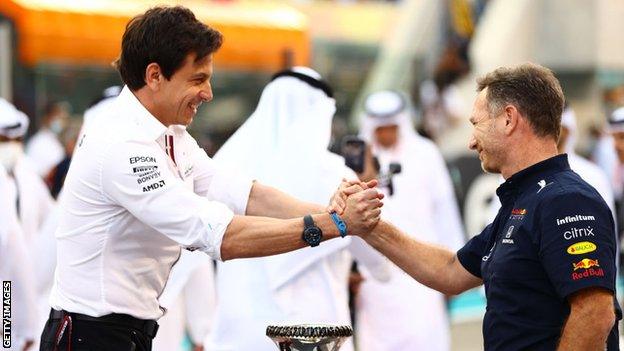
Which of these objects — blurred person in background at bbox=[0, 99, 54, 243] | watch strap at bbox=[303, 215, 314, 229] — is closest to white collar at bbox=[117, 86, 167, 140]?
watch strap at bbox=[303, 215, 314, 229]

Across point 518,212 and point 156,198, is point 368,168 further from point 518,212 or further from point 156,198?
point 518,212

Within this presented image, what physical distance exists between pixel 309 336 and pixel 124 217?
811mm

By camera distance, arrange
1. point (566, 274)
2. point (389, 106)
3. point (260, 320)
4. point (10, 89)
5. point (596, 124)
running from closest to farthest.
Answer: point (566, 274) → point (260, 320) → point (389, 106) → point (10, 89) → point (596, 124)

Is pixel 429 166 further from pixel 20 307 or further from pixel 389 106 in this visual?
pixel 20 307

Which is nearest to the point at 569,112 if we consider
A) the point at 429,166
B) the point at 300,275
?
the point at 429,166

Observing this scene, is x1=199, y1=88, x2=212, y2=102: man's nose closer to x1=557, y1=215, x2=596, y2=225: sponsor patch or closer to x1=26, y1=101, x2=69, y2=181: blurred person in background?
x1=557, y1=215, x2=596, y2=225: sponsor patch

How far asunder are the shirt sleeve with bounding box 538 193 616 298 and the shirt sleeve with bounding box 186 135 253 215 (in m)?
1.50

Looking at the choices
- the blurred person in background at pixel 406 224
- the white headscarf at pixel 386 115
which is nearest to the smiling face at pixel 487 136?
the blurred person in background at pixel 406 224

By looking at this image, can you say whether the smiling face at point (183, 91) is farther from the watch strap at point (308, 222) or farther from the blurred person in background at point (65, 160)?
the blurred person in background at point (65, 160)

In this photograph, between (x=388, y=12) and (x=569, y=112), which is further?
(x=388, y=12)

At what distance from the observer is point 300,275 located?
646cm

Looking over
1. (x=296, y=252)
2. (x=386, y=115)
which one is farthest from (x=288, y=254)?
(x=386, y=115)

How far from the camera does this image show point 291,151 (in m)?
6.65

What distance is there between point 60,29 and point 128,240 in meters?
11.1
